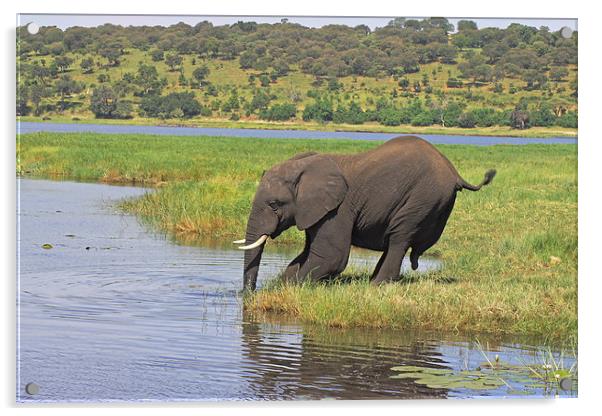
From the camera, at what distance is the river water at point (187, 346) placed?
35.8 ft

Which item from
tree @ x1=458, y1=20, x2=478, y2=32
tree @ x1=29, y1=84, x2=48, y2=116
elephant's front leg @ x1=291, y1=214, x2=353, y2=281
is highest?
tree @ x1=458, y1=20, x2=478, y2=32

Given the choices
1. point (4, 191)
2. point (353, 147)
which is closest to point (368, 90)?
point (353, 147)

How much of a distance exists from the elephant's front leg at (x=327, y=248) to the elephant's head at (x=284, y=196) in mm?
174

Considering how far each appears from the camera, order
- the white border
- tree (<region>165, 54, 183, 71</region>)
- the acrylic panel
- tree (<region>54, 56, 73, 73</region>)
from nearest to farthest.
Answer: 1. the white border
2. the acrylic panel
3. tree (<region>54, 56, 73, 73</region>)
4. tree (<region>165, 54, 183, 71</region>)

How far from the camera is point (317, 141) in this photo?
16.8 m

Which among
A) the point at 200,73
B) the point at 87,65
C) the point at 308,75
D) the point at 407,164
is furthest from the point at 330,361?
the point at 200,73

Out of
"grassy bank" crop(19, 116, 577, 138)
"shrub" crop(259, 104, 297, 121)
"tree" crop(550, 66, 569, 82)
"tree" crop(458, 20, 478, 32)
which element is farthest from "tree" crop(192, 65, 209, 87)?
"tree" crop(550, 66, 569, 82)

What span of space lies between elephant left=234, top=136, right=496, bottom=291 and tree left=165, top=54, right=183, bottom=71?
1.64 m

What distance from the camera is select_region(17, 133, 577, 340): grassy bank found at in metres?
12.6

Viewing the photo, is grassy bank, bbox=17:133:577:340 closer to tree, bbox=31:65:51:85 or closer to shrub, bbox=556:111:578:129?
shrub, bbox=556:111:578:129

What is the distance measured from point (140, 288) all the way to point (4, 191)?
335 cm

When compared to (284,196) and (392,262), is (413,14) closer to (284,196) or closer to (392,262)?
(284,196)

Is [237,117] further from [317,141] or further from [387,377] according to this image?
[387,377]
